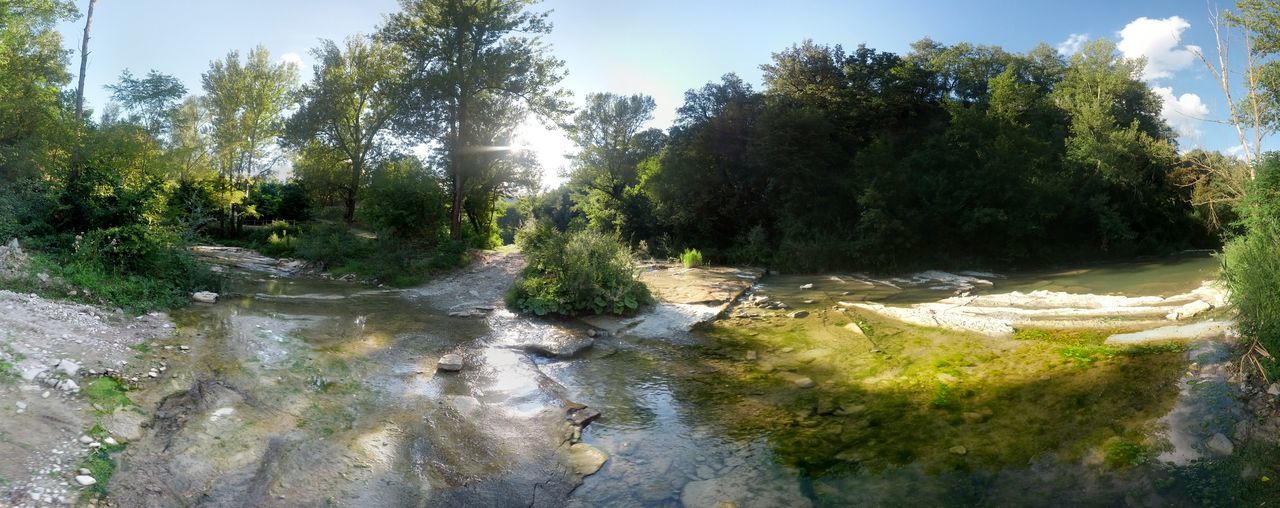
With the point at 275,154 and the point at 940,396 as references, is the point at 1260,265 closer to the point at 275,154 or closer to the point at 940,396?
the point at 940,396

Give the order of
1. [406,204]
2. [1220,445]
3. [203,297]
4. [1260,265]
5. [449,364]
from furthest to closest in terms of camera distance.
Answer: [406,204] → [203,297] → [449,364] → [1260,265] → [1220,445]

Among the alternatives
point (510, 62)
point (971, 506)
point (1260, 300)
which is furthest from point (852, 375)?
point (510, 62)

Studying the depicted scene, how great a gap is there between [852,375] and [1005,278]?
13.7m

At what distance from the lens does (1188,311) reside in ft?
27.8

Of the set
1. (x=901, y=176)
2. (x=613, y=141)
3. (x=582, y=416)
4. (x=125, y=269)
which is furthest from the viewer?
(x=613, y=141)

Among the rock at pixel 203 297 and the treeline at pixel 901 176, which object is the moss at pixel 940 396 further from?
the treeline at pixel 901 176

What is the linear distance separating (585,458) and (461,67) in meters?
19.3

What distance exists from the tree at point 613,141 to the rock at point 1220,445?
33.3 m

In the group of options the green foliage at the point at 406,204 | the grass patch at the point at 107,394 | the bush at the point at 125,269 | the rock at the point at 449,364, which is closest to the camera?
the grass patch at the point at 107,394

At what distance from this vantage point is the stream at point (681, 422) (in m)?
4.15

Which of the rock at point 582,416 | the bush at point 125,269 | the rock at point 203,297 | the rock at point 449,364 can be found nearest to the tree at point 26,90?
the bush at point 125,269

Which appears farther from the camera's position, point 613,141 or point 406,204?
point 613,141

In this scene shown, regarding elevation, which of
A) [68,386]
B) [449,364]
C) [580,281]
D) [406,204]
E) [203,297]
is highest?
[406,204]

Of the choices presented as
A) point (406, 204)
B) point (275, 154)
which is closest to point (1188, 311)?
point (406, 204)
